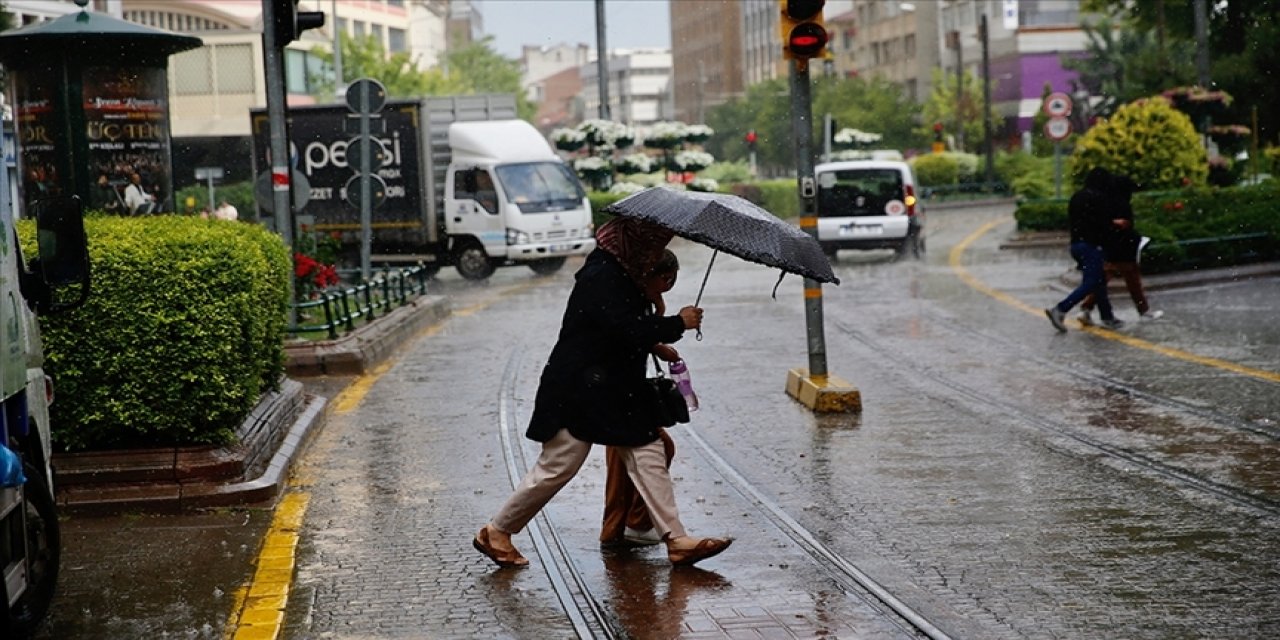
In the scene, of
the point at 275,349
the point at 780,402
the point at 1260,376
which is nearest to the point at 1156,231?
the point at 1260,376

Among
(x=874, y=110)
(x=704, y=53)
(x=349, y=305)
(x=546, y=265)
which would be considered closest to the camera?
(x=349, y=305)

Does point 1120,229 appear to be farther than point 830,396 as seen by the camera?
Yes

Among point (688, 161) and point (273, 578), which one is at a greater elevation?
point (688, 161)

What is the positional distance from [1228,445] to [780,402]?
11.8 ft

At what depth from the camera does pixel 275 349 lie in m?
11.8

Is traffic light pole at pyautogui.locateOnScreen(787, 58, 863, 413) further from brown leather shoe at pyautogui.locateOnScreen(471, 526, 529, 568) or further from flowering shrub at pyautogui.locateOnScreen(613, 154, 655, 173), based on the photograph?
flowering shrub at pyautogui.locateOnScreen(613, 154, 655, 173)

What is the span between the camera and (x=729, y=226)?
762cm

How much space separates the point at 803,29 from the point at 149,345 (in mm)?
5319

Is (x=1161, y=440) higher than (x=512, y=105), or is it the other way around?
(x=512, y=105)

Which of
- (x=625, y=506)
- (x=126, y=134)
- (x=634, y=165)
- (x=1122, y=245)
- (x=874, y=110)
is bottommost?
(x=625, y=506)

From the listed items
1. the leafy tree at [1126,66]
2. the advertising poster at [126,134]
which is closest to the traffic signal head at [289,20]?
the advertising poster at [126,134]

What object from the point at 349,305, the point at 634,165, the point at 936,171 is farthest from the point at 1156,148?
the point at 936,171

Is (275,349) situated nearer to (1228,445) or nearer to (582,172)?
(1228,445)

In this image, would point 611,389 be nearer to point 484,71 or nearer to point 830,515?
point 830,515
